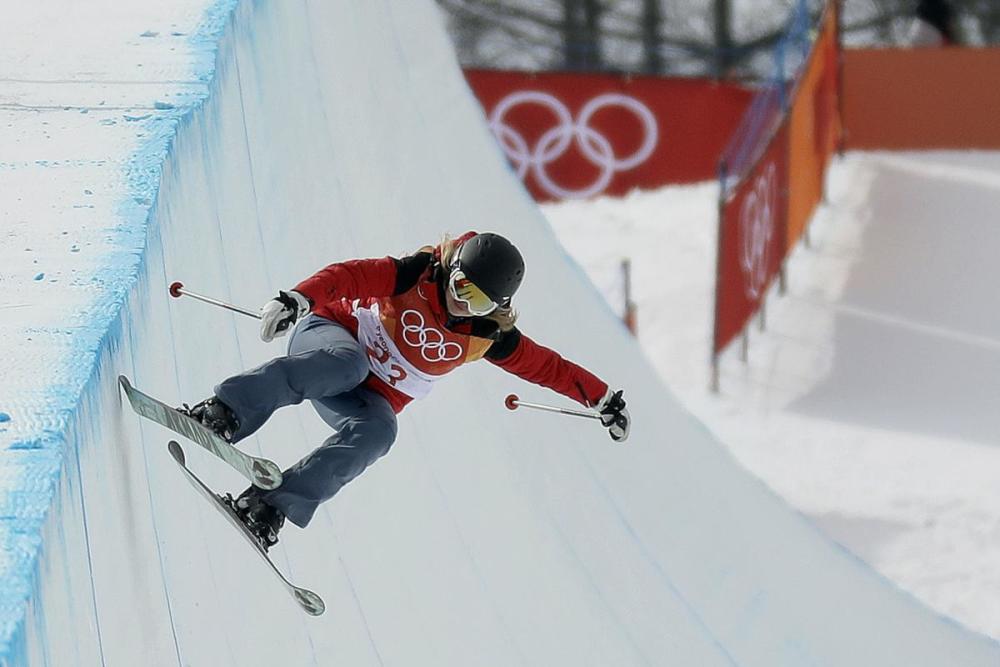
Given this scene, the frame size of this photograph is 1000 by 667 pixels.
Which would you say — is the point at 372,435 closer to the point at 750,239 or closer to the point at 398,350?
the point at 398,350

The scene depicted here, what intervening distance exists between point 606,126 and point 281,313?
9618 mm

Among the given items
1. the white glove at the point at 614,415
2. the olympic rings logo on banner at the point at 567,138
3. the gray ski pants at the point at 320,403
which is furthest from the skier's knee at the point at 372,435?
the olympic rings logo on banner at the point at 567,138

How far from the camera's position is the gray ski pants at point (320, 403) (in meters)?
3.28

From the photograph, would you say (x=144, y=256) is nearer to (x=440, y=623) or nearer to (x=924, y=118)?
(x=440, y=623)

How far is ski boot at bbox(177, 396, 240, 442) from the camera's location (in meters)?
3.16

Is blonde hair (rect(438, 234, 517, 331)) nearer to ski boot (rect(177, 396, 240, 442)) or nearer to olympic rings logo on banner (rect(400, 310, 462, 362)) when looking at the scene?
olympic rings logo on banner (rect(400, 310, 462, 362))

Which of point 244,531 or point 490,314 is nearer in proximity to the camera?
point 244,531

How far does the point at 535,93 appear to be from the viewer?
12.5 metres

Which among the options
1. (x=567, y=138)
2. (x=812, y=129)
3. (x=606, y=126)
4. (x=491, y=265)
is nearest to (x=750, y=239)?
(x=812, y=129)

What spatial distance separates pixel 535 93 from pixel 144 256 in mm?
9519

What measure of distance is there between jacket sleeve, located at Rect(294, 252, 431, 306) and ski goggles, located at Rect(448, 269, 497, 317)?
5.6 inches

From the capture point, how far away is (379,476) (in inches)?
175

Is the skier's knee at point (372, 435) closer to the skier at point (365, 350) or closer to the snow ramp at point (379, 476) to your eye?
the skier at point (365, 350)

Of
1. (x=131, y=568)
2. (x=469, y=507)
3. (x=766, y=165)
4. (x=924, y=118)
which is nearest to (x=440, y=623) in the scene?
(x=469, y=507)
